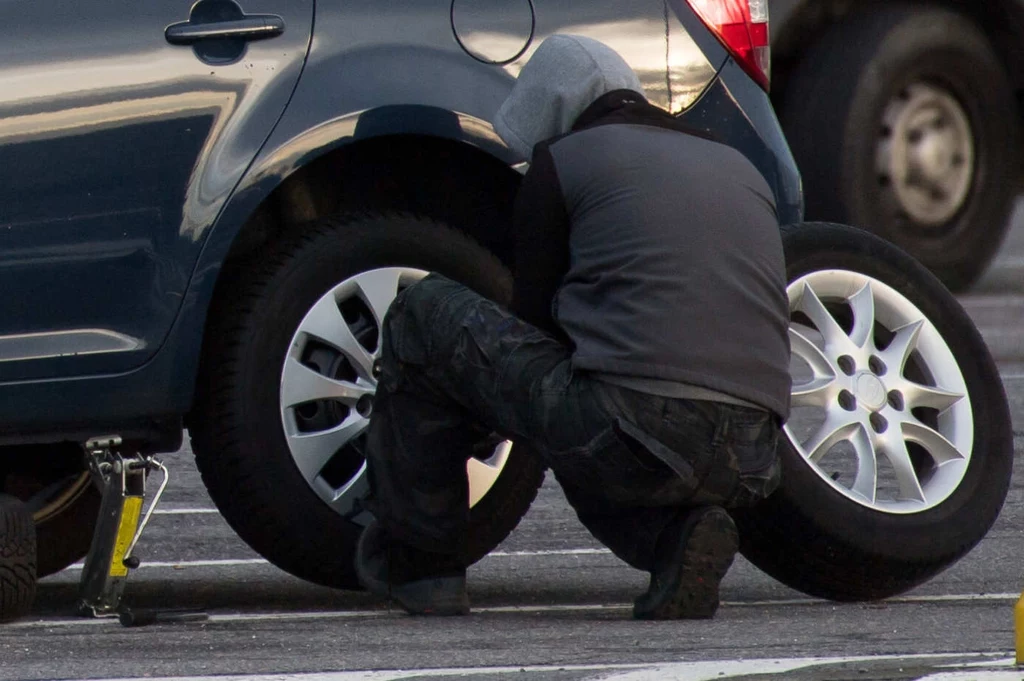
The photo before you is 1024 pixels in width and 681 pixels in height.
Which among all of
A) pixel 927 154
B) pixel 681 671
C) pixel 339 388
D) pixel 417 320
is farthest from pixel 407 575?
pixel 927 154

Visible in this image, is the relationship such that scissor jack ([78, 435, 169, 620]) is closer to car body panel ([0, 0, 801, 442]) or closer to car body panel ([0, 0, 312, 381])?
car body panel ([0, 0, 801, 442])

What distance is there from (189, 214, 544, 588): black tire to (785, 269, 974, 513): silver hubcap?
69 cm

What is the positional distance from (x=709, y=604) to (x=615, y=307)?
621 millimetres

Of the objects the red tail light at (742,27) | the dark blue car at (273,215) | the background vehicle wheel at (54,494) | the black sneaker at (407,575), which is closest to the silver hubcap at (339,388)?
the dark blue car at (273,215)

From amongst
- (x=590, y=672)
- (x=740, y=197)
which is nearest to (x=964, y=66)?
(x=740, y=197)

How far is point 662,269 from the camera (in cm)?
425

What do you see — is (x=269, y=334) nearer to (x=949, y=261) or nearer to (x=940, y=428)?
(x=940, y=428)

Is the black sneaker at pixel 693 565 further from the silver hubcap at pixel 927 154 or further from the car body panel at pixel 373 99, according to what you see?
the silver hubcap at pixel 927 154

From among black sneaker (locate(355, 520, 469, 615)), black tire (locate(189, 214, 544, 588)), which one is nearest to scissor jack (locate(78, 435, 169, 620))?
black tire (locate(189, 214, 544, 588))

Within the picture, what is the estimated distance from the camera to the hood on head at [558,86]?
14.4ft

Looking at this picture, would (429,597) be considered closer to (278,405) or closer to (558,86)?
(278,405)

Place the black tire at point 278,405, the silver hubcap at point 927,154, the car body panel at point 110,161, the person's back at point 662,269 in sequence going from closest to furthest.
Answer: the person's back at point 662,269
the car body panel at point 110,161
the black tire at point 278,405
the silver hubcap at point 927,154

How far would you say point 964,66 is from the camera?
934 centimetres

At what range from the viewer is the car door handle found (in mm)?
4496
